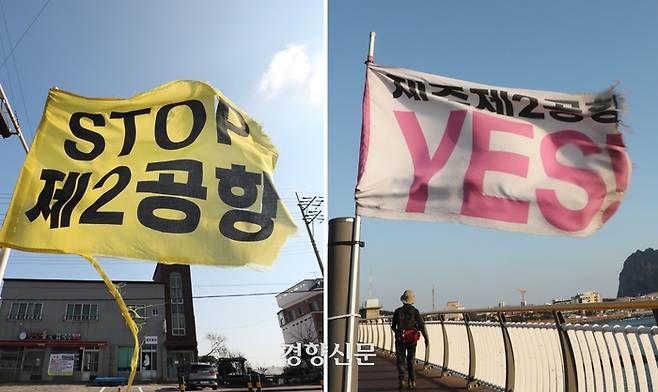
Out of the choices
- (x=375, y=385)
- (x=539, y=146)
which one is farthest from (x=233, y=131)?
(x=375, y=385)

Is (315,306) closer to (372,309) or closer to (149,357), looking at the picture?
(149,357)

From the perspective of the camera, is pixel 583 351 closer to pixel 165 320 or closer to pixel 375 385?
pixel 375 385

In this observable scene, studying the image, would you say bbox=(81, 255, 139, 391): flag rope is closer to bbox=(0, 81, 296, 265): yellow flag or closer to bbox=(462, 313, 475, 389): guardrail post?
bbox=(0, 81, 296, 265): yellow flag

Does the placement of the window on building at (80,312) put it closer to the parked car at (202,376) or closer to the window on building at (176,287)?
the window on building at (176,287)

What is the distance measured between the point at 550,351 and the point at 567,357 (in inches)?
19.5

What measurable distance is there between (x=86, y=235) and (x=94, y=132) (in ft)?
2.17

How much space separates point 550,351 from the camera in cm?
598

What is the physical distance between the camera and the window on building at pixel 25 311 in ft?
173

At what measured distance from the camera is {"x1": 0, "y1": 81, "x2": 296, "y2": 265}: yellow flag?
287cm

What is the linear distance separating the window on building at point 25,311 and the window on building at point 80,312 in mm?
2543

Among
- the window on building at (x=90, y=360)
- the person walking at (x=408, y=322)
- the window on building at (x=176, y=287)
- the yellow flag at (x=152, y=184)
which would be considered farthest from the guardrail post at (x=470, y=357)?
the window on building at (x=176, y=287)

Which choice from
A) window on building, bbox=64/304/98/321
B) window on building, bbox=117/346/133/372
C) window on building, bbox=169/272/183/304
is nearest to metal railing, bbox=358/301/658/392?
window on building, bbox=117/346/133/372

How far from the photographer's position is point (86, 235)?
289 centimetres

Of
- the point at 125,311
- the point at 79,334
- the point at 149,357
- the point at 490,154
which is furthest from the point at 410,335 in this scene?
the point at 79,334
